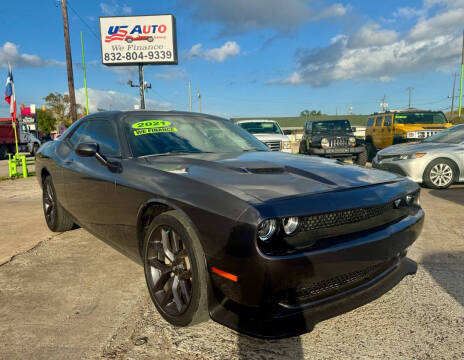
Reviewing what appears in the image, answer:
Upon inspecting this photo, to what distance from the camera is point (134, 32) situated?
25.0 m

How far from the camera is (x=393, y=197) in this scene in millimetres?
2205

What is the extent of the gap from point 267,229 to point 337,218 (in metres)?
0.42

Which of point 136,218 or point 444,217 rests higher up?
point 136,218

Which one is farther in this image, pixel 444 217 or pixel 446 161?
pixel 446 161

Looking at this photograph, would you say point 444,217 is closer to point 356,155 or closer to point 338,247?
point 338,247

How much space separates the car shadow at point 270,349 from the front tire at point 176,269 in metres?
0.28

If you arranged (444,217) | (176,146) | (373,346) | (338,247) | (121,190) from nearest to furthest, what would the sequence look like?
(338,247), (373,346), (121,190), (176,146), (444,217)

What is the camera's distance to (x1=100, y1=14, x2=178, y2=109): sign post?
24766 mm

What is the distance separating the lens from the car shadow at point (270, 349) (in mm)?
1878

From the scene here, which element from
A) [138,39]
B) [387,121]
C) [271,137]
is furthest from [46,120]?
[387,121]

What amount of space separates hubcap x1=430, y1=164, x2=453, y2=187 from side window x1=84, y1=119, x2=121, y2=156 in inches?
246

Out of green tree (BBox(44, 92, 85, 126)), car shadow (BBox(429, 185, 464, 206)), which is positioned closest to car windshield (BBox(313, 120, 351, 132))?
car shadow (BBox(429, 185, 464, 206))

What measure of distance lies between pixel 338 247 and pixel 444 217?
3.83m

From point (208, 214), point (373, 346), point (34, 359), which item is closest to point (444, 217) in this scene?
point (373, 346)
